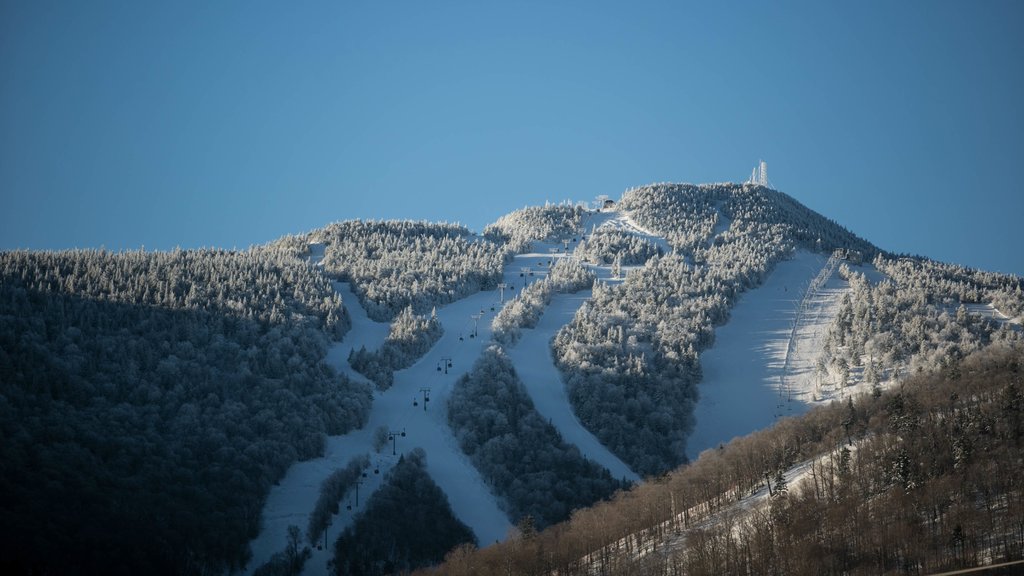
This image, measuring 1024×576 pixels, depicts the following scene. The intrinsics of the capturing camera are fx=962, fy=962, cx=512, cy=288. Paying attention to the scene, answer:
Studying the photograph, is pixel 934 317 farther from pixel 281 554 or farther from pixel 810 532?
pixel 281 554

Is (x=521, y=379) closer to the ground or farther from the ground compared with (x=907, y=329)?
closer to the ground

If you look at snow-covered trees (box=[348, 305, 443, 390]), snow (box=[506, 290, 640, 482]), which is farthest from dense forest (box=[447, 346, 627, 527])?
snow-covered trees (box=[348, 305, 443, 390])

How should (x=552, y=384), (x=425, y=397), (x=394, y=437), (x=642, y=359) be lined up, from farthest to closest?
(x=642, y=359) < (x=552, y=384) < (x=425, y=397) < (x=394, y=437)

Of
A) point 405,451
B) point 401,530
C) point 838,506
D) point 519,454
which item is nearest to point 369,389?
point 405,451

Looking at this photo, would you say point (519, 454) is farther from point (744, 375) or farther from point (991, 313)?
point (991, 313)

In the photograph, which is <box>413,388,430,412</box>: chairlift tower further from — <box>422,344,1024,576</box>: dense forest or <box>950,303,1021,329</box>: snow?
<box>950,303,1021,329</box>: snow

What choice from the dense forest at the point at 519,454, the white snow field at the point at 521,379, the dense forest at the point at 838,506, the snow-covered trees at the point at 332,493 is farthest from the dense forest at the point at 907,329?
the snow-covered trees at the point at 332,493

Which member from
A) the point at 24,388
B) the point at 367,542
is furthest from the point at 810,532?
the point at 24,388
